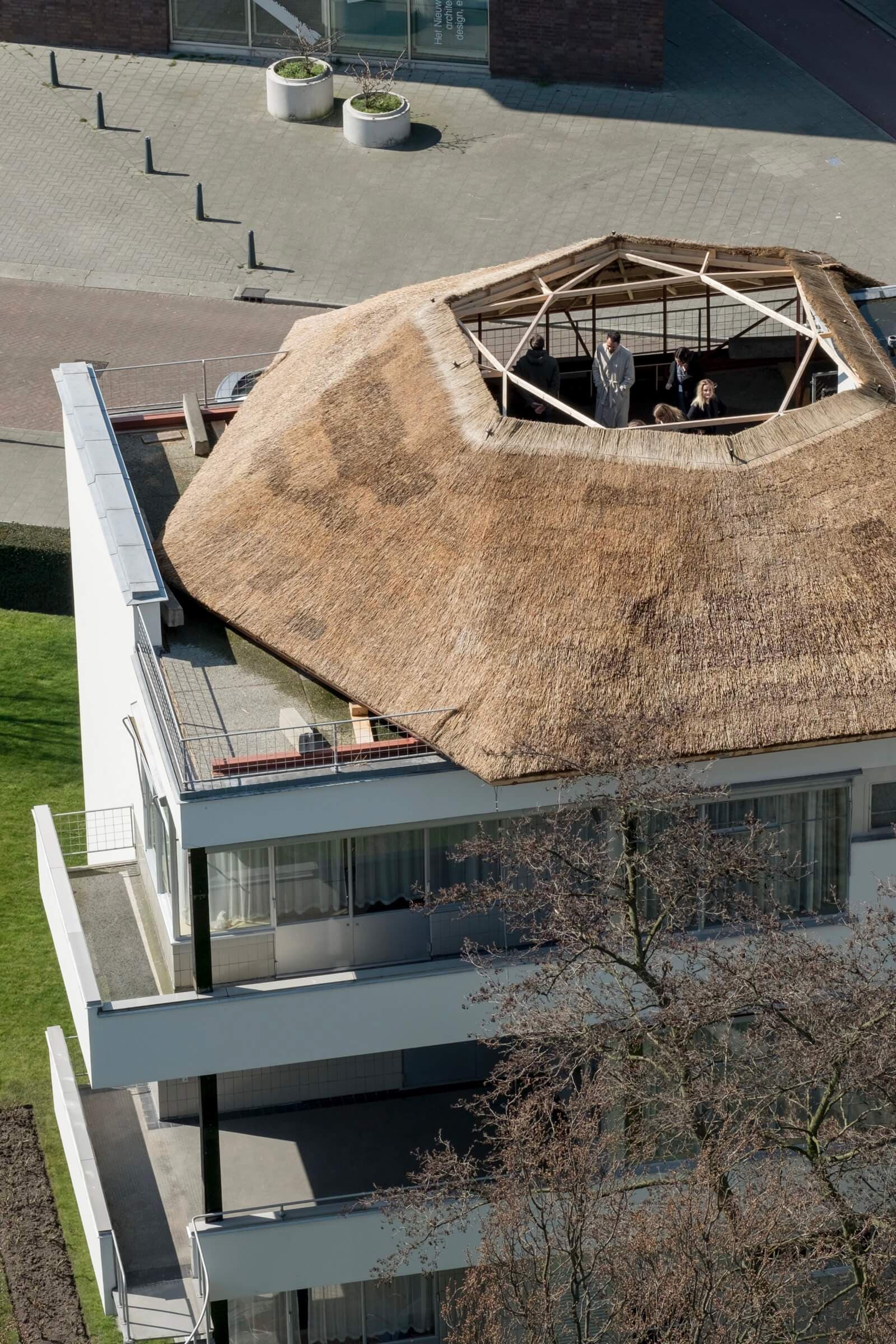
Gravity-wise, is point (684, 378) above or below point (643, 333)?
above

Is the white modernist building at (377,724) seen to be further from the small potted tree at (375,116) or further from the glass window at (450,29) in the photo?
the glass window at (450,29)

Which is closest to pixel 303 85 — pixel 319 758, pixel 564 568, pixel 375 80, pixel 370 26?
pixel 375 80

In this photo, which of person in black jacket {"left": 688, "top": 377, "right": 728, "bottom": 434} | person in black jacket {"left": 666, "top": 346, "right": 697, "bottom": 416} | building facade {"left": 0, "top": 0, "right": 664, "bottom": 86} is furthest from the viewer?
building facade {"left": 0, "top": 0, "right": 664, "bottom": 86}

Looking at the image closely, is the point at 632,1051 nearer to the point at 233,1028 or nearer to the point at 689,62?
the point at 233,1028

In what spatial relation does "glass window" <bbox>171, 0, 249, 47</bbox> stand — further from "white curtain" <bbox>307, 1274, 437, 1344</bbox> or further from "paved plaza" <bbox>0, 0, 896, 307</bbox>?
"white curtain" <bbox>307, 1274, 437, 1344</bbox>

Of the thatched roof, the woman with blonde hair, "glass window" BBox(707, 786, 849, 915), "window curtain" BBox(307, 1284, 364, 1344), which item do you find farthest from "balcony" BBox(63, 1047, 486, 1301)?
the woman with blonde hair

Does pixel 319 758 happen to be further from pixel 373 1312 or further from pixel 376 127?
pixel 376 127
